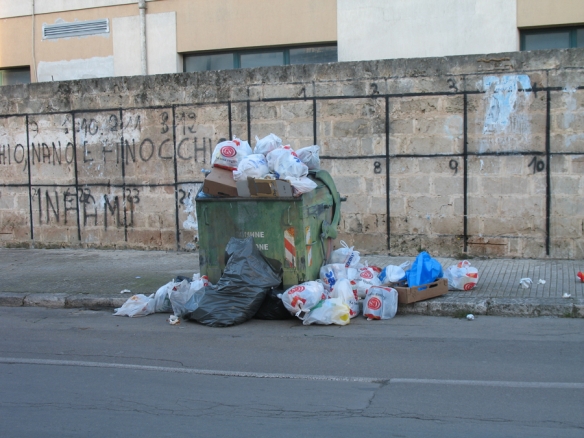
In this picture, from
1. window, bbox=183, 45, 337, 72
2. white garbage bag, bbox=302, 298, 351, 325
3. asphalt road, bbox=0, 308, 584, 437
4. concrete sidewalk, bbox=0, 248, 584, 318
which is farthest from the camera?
window, bbox=183, 45, 337, 72

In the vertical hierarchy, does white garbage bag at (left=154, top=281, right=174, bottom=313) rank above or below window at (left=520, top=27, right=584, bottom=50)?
below

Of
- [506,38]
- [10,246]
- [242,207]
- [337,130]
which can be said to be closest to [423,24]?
[506,38]

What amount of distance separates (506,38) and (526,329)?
8.09 meters

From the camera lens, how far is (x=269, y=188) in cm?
739

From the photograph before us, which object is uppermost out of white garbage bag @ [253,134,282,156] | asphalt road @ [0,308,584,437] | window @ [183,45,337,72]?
window @ [183,45,337,72]

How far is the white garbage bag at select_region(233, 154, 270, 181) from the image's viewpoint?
7.49 meters

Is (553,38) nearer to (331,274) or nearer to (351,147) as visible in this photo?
(351,147)

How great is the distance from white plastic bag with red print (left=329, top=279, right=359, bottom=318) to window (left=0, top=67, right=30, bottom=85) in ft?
43.1

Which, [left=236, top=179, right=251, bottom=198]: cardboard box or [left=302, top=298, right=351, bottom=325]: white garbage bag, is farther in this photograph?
[left=236, top=179, right=251, bottom=198]: cardboard box

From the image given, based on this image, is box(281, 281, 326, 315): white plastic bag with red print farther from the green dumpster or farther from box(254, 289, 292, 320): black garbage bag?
the green dumpster

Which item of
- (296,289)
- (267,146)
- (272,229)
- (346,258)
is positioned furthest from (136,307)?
(346,258)

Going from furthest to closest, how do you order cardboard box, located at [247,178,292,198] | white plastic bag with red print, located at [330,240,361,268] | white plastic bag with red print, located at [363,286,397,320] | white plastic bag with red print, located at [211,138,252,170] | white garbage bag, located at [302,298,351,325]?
white plastic bag with red print, located at [330,240,361,268]
white plastic bag with red print, located at [211,138,252,170]
cardboard box, located at [247,178,292,198]
white plastic bag with red print, located at [363,286,397,320]
white garbage bag, located at [302,298,351,325]

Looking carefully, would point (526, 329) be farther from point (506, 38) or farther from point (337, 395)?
point (506, 38)

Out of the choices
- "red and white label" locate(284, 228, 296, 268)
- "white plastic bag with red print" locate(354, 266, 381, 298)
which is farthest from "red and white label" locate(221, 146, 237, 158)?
"white plastic bag with red print" locate(354, 266, 381, 298)
